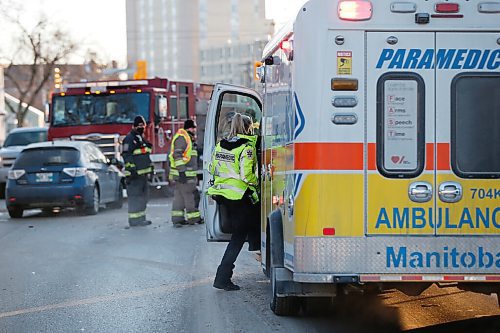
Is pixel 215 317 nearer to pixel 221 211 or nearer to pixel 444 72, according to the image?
pixel 221 211

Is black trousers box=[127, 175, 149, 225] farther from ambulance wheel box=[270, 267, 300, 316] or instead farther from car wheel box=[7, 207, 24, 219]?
ambulance wheel box=[270, 267, 300, 316]

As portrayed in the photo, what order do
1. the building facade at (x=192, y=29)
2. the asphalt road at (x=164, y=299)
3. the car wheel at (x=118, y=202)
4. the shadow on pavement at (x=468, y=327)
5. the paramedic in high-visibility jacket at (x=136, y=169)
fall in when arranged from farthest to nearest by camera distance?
1. the building facade at (x=192, y=29)
2. the car wheel at (x=118, y=202)
3. the paramedic in high-visibility jacket at (x=136, y=169)
4. the asphalt road at (x=164, y=299)
5. the shadow on pavement at (x=468, y=327)

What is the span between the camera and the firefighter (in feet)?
52.4

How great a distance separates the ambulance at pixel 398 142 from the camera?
7047 millimetres

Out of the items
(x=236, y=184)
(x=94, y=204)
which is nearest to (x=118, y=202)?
(x=94, y=204)

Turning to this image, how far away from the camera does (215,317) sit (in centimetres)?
849

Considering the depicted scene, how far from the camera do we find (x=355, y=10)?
23.0 feet

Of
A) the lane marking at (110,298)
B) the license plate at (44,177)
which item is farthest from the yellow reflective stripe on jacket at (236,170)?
the license plate at (44,177)

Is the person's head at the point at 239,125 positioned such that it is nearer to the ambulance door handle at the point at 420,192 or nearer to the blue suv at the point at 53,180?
the ambulance door handle at the point at 420,192

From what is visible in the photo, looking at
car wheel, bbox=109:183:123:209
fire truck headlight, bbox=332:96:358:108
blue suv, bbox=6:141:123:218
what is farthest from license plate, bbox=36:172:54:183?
fire truck headlight, bbox=332:96:358:108

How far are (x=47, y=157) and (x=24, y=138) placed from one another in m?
9.71

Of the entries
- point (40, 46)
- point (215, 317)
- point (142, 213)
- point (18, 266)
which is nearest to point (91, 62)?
point (40, 46)

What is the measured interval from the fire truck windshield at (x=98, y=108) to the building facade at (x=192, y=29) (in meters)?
130

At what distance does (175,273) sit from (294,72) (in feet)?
15.2
